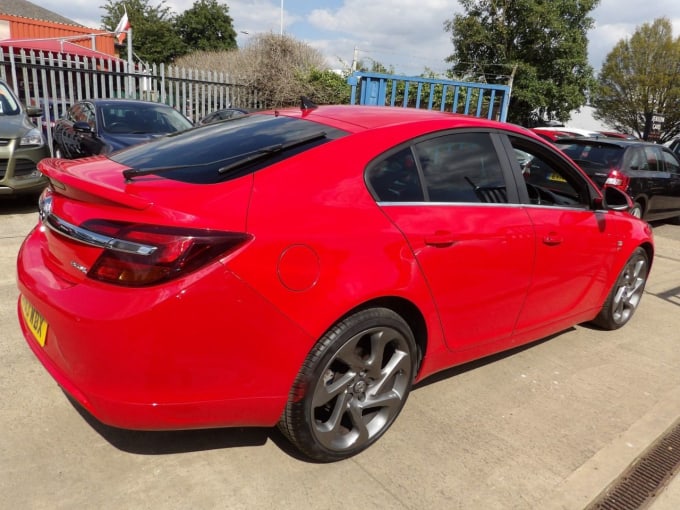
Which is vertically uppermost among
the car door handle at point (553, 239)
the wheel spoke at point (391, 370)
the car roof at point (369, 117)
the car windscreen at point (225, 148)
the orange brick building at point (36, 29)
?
the orange brick building at point (36, 29)

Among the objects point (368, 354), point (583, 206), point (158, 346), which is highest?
point (583, 206)

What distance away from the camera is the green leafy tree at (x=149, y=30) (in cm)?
4628

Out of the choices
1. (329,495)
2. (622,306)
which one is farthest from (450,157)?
(622,306)

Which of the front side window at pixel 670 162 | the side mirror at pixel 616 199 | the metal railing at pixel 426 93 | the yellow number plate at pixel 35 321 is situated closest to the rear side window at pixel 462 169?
the side mirror at pixel 616 199

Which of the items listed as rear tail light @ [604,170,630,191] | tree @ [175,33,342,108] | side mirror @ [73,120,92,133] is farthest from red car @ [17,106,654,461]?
tree @ [175,33,342,108]

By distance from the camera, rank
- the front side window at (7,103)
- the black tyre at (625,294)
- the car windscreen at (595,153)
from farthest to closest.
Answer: the car windscreen at (595,153) < the front side window at (7,103) < the black tyre at (625,294)

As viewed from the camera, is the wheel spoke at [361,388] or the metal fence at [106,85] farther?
the metal fence at [106,85]

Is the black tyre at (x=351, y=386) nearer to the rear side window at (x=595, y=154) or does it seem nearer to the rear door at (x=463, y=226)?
the rear door at (x=463, y=226)

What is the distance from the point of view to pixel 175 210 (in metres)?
1.92

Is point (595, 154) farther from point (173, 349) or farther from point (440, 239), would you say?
point (173, 349)

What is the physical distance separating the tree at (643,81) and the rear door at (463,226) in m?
34.2

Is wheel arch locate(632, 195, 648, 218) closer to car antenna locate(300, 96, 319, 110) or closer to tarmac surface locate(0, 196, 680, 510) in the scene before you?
tarmac surface locate(0, 196, 680, 510)

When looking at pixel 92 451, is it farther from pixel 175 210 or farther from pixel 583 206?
pixel 583 206

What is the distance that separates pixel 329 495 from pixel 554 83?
3145 cm
